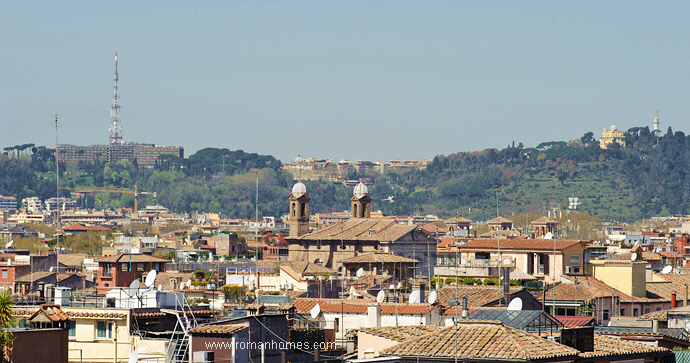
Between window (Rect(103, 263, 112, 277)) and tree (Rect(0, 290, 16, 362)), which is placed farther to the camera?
window (Rect(103, 263, 112, 277))

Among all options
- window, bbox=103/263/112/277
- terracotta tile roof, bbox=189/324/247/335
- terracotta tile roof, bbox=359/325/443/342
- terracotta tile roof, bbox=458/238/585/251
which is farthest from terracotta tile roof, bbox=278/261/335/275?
terracotta tile roof, bbox=189/324/247/335

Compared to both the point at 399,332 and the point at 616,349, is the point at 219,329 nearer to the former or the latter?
the point at 399,332

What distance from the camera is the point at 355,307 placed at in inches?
912

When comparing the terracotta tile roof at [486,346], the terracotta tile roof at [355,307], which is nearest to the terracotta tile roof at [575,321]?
the terracotta tile roof at [355,307]

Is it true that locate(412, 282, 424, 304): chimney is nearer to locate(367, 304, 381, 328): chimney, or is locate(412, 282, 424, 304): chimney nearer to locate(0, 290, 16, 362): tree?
locate(367, 304, 381, 328): chimney

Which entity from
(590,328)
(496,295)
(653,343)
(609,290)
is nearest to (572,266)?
(609,290)

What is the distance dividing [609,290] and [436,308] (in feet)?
40.2

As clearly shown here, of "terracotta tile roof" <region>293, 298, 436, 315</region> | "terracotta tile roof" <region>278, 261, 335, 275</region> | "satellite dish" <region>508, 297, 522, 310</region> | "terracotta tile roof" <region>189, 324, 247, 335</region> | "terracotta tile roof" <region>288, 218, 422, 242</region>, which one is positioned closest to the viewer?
"terracotta tile roof" <region>189, 324, 247, 335</region>

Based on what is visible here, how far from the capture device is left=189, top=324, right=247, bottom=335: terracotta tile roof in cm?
1459

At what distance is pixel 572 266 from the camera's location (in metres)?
37.8

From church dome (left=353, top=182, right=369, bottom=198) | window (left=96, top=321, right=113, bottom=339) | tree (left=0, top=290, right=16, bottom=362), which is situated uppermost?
church dome (left=353, top=182, right=369, bottom=198)

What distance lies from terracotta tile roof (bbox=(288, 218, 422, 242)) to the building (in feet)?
92.0

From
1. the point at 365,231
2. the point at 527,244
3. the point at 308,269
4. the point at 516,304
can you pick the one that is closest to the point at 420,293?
the point at 516,304

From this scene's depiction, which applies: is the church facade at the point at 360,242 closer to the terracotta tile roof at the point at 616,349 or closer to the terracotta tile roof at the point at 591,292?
the terracotta tile roof at the point at 591,292
